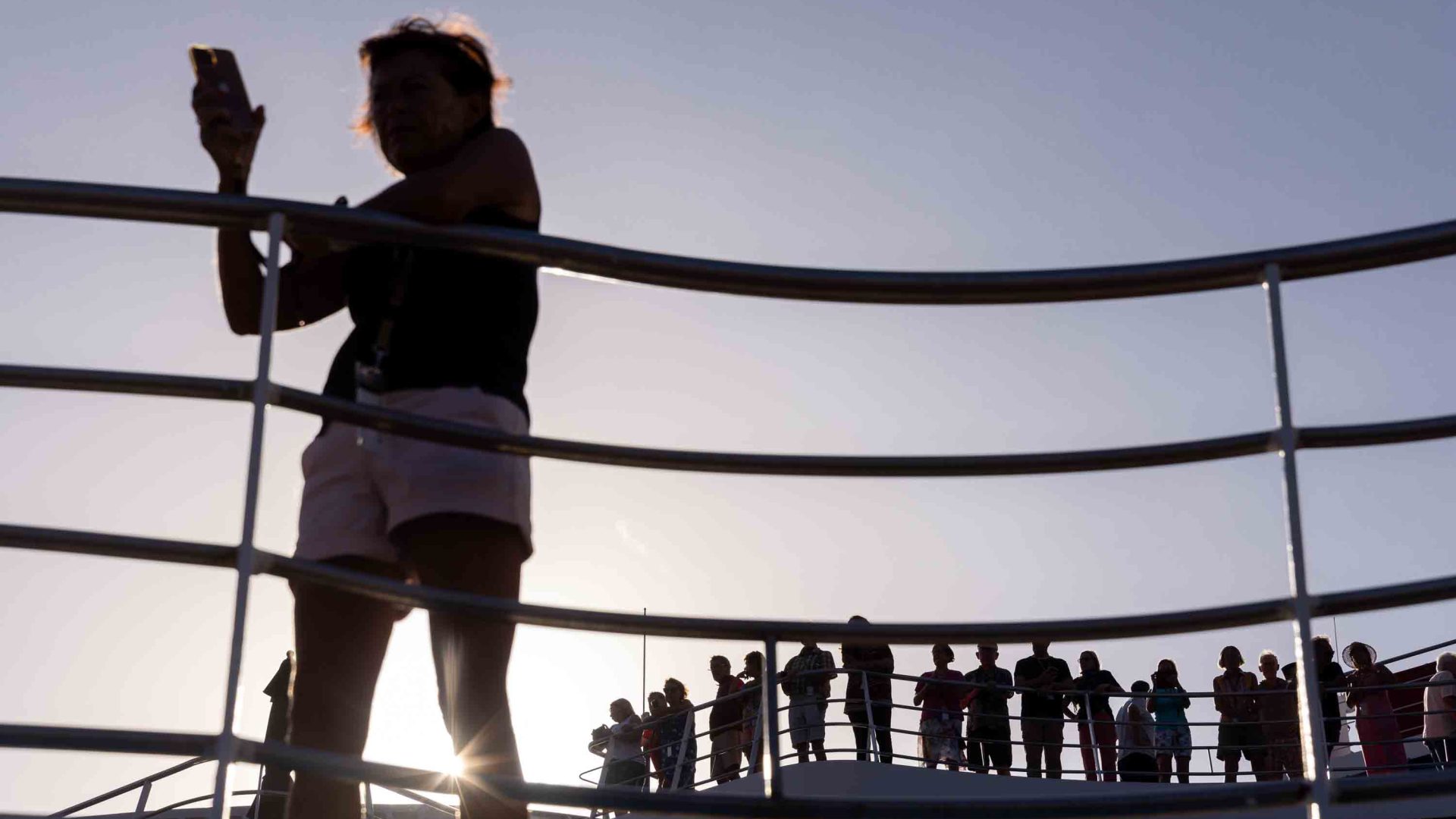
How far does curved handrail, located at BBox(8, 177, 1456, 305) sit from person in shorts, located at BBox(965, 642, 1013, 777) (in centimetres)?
729

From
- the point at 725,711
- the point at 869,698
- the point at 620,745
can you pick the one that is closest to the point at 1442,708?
the point at 869,698

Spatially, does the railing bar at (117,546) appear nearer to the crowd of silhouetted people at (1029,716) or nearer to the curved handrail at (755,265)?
the curved handrail at (755,265)

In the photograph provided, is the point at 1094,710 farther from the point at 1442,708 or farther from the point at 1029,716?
A: the point at 1442,708

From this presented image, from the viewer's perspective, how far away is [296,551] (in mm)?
2285

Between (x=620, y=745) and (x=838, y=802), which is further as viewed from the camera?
(x=620, y=745)

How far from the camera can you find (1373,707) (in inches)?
329

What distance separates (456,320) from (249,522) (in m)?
0.54

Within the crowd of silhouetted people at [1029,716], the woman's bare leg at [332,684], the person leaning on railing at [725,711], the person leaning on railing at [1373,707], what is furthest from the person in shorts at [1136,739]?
the woman's bare leg at [332,684]

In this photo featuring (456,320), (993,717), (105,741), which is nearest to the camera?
(105,741)

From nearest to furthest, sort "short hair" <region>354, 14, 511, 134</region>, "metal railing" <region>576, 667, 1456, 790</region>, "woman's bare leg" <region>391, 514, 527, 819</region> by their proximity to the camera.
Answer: "woman's bare leg" <region>391, 514, 527, 819</region> → "short hair" <region>354, 14, 511, 134</region> → "metal railing" <region>576, 667, 1456, 790</region>

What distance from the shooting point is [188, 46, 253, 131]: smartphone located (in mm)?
2143

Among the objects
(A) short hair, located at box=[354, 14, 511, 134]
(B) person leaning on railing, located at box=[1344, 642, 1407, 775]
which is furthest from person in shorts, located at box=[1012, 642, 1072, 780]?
(A) short hair, located at box=[354, 14, 511, 134]

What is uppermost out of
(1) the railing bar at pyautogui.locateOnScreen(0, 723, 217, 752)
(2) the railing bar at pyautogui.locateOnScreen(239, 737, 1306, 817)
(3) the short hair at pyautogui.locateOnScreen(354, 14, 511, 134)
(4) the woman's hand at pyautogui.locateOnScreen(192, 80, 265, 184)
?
(3) the short hair at pyautogui.locateOnScreen(354, 14, 511, 134)

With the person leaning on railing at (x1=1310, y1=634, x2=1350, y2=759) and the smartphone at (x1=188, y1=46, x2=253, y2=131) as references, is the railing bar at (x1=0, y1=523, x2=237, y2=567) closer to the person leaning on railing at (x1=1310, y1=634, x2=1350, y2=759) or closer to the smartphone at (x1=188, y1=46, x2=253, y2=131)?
the smartphone at (x1=188, y1=46, x2=253, y2=131)
